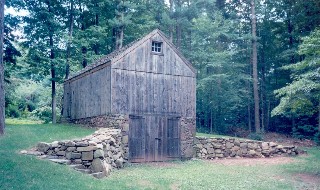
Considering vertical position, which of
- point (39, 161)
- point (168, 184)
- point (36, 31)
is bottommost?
point (168, 184)

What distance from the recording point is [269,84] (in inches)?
1340

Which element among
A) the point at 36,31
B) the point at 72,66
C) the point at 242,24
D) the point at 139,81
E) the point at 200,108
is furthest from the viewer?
the point at 242,24

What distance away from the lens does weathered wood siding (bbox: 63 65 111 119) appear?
17.8 metres

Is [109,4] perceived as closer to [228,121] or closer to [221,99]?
[221,99]

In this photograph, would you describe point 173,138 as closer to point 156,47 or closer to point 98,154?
point 156,47

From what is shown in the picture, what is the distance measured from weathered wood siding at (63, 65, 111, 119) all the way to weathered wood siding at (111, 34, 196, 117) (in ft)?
2.37

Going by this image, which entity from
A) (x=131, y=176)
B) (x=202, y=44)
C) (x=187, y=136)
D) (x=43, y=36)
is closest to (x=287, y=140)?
(x=202, y=44)

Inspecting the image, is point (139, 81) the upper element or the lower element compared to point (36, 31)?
lower

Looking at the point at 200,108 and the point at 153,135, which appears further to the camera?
the point at 200,108

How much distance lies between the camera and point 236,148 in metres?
20.6

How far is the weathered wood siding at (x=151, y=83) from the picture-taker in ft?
57.5

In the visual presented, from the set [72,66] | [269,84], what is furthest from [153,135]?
[269,84]

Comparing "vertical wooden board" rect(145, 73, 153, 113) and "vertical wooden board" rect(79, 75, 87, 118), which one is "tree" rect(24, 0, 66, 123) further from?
"vertical wooden board" rect(145, 73, 153, 113)

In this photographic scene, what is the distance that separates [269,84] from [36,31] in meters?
23.9
